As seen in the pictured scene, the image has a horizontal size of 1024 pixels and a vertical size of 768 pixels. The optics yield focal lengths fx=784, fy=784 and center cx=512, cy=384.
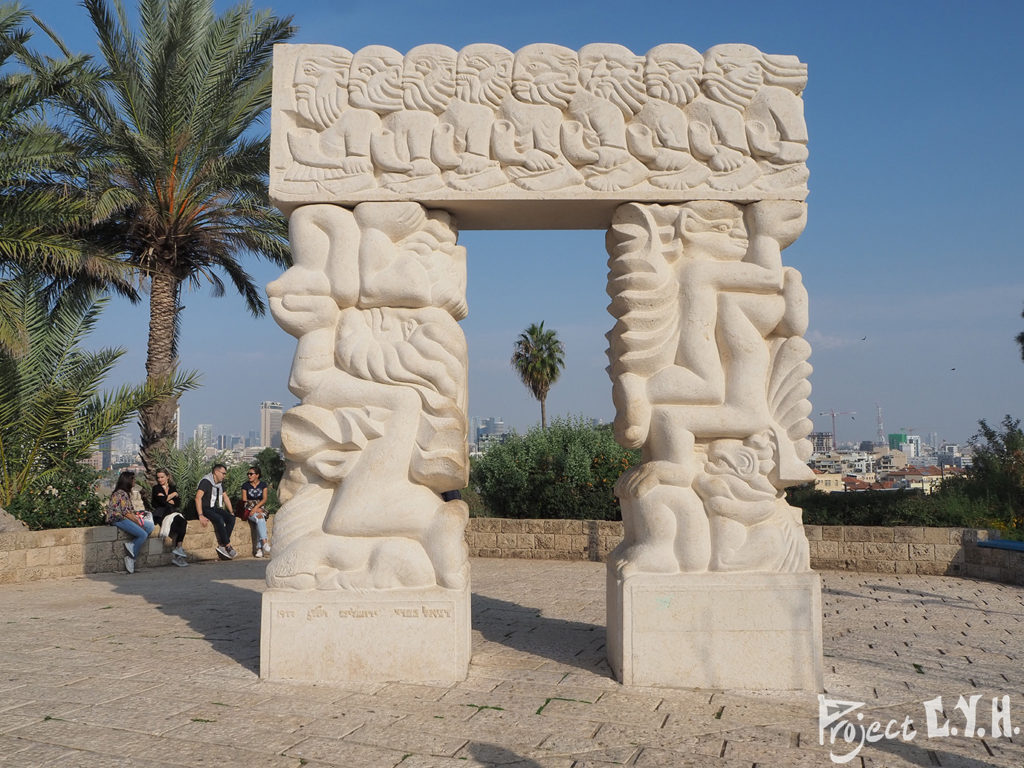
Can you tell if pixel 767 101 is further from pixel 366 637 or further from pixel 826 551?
pixel 826 551

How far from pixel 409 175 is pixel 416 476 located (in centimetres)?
171

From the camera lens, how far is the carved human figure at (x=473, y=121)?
14.7ft

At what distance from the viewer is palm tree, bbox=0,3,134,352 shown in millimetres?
10031

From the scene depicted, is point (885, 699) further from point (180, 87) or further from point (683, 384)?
point (180, 87)

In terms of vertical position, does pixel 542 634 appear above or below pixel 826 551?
below

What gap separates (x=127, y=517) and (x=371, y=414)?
6.35 meters

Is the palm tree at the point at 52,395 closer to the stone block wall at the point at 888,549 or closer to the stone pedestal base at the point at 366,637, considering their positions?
the stone pedestal base at the point at 366,637

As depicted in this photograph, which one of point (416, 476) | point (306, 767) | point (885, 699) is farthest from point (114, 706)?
point (885, 699)

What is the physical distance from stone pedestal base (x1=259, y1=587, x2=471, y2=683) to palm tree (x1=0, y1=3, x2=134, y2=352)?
7167 millimetres

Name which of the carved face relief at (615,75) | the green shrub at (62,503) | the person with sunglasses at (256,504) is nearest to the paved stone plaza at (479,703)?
the carved face relief at (615,75)

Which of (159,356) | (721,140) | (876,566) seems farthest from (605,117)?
(159,356)

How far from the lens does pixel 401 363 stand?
4387 millimetres

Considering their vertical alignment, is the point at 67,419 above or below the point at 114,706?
above

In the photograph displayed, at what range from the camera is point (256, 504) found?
35.8ft
